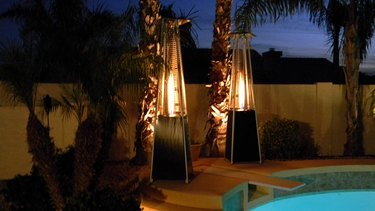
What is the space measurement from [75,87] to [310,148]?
7.16 m

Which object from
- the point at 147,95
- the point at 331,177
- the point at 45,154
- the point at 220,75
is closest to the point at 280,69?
the point at 220,75

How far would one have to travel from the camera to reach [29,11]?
8.24 meters

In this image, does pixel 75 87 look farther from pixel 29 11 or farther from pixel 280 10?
pixel 280 10

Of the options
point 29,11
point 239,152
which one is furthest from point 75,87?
point 239,152

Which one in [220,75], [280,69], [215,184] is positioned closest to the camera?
[215,184]

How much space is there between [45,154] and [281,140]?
610 cm

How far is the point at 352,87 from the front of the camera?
12195mm

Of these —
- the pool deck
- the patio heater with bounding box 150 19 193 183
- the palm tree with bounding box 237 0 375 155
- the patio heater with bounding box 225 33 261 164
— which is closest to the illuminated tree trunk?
the pool deck

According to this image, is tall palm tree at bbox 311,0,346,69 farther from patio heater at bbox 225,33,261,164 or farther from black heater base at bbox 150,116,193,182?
black heater base at bbox 150,116,193,182

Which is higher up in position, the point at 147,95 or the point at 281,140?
the point at 147,95

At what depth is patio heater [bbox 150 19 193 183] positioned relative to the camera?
9.00 m

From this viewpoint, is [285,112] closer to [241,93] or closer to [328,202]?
[241,93]

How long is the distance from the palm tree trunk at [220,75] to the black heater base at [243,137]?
3.58 feet

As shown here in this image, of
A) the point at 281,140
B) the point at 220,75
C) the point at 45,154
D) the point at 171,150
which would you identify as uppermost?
the point at 220,75
